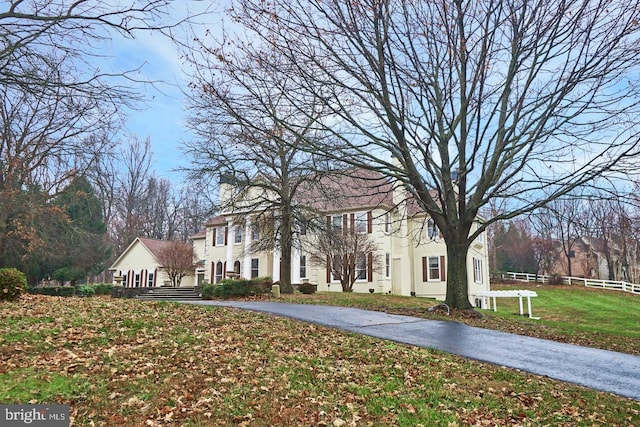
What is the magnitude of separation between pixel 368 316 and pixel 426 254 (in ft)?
56.7

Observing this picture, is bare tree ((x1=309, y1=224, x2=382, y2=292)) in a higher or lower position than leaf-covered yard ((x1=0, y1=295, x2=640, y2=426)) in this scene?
higher

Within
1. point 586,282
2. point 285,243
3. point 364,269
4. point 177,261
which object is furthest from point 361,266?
point 586,282

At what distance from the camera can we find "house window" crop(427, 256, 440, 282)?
27.7 metres

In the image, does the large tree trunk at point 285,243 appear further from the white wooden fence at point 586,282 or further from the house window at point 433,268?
the white wooden fence at point 586,282

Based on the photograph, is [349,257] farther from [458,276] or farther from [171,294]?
[458,276]

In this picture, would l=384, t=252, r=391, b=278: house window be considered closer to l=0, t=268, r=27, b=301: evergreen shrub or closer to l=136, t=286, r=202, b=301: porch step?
l=136, t=286, r=202, b=301: porch step

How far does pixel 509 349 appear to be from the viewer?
27.7ft

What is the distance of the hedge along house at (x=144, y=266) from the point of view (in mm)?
35000

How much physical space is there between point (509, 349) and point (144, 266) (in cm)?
3232

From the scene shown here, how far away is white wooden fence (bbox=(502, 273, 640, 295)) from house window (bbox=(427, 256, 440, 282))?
18104mm

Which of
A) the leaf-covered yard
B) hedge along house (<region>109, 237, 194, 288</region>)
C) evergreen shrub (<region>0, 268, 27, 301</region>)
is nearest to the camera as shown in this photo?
the leaf-covered yard

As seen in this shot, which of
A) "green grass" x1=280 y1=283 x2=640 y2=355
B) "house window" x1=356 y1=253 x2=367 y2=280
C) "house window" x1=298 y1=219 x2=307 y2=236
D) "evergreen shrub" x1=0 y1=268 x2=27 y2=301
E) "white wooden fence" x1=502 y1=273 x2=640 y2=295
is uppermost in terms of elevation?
"house window" x1=298 y1=219 x2=307 y2=236

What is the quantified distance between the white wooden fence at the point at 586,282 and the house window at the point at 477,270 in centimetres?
1331

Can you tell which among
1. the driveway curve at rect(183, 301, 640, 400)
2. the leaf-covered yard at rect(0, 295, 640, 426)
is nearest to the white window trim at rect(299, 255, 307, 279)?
Answer: the driveway curve at rect(183, 301, 640, 400)
